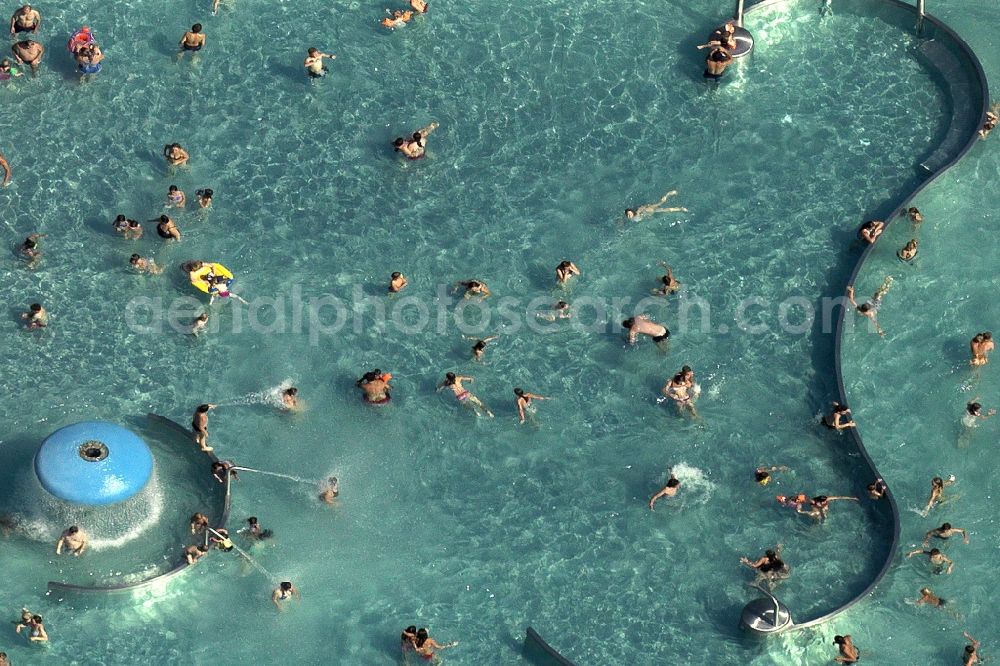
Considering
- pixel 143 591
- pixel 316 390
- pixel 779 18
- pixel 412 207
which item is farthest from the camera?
pixel 779 18

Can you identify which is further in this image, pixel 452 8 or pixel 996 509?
pixel 452 8

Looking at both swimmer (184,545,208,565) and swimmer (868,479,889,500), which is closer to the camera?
swimmer (184,545,208,565)

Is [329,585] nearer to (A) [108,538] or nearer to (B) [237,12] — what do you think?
(A) [108,538]

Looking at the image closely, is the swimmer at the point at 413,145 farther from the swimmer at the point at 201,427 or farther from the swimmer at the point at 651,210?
the swimmer at the point at 201,427

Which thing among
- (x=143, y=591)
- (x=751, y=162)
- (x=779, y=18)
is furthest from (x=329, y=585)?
(x=779, y=18)

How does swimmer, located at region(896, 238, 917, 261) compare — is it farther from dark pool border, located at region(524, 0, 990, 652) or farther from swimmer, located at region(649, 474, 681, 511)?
swimmer, located at region(649, 474, 681, 511)

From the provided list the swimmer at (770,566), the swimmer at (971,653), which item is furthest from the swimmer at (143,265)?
the swimmer at (971,653)

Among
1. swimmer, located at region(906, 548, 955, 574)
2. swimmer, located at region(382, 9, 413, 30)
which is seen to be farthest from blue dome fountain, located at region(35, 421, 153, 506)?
swimmer, located at region(906, 548, 955, 574)
